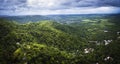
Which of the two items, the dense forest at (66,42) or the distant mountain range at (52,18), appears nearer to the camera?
the dense forest at (66,42)

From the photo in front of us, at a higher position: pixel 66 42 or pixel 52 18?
pixel 52 18

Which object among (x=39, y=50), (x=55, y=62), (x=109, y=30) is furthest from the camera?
(x=109, y=30)

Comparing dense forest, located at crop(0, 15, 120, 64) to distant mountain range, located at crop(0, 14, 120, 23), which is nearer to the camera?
dense forest, located at crop(0, 15, 120, 64)

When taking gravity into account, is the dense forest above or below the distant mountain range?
below

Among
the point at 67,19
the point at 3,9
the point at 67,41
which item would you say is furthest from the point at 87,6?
the point at 3,9

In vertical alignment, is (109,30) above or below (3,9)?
below

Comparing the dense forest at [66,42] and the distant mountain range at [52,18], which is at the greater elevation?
the distant mountain range at [52,18]

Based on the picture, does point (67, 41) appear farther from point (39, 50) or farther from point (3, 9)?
point (3, 9)

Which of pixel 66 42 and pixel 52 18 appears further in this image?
pixel 66 42
